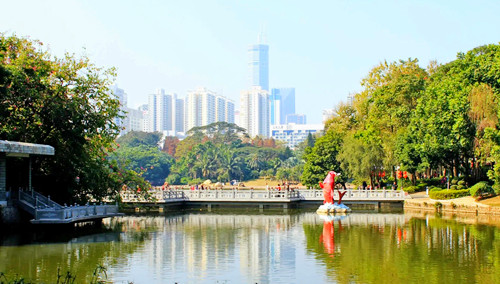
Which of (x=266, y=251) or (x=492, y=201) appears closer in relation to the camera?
(x=266, y=251)

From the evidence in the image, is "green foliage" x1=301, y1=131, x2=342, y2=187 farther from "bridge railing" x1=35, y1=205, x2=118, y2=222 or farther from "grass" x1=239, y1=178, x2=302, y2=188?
"grass" x1=239, y1=178, x2=302, y2=188

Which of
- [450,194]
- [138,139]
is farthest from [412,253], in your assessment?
[138,139]

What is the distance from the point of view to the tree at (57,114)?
2852 cm

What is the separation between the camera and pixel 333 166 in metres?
53.9

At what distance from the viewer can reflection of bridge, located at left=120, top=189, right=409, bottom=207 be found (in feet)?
141

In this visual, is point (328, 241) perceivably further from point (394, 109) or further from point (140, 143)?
point (140, 143)

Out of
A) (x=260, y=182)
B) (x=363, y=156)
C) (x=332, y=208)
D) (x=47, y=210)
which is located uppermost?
(x=363, y=156)

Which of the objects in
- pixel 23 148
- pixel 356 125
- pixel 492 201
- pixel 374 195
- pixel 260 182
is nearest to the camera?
pixel 23 148

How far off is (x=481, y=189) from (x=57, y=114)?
24656 millimetres

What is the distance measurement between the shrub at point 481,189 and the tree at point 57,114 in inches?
845

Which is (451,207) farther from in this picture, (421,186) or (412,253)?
(412,253)

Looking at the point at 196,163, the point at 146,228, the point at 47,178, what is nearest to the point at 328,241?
the point at 146,228

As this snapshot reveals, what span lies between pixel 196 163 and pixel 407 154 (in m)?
58.8

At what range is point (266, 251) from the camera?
24.8 m
